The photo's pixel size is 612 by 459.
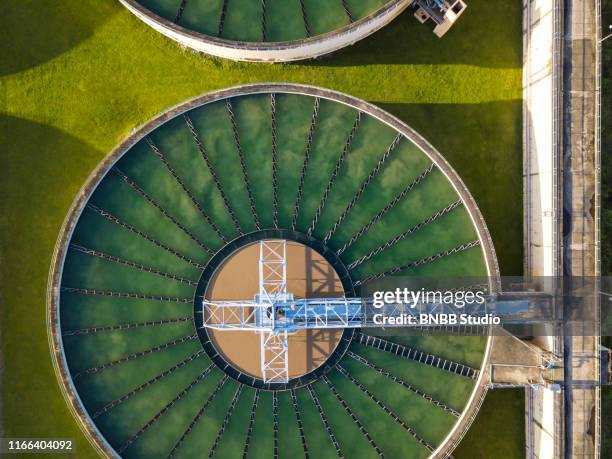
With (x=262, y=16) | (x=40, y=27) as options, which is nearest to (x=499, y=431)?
(x=262, y=16)

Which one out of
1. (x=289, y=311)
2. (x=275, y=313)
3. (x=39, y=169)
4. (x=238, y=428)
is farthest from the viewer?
(x=39, y=169)

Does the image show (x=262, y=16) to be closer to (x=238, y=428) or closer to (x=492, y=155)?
(x=492, y=155)

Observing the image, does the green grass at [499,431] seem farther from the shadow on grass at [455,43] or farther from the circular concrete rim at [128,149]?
the shadow on grass at [455,43]

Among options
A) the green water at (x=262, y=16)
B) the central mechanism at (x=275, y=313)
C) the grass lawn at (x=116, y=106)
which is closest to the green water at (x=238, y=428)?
the central mechanism at (x=275, y=313)

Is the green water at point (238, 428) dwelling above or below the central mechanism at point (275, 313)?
below

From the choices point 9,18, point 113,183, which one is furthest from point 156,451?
point 9,18
